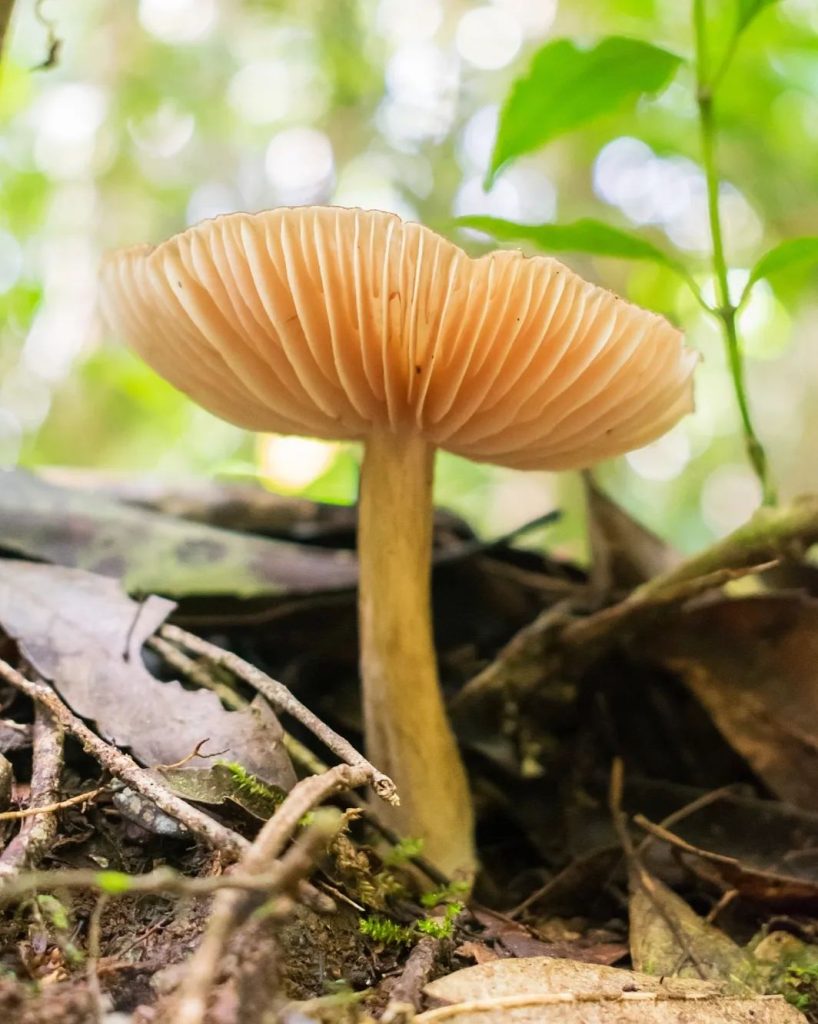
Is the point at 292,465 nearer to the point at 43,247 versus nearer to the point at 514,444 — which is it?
the point at 514,444

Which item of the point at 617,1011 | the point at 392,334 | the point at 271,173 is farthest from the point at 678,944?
the point at 271,173

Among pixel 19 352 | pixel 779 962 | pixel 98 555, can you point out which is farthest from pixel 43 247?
pixel 779 962

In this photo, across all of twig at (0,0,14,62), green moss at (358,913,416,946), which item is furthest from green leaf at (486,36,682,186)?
green moss at (358,913,416,946)

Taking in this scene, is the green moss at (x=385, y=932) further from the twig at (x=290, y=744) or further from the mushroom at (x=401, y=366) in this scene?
the mushroom at (x=401, y=366)

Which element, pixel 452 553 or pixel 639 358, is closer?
pixel 639 358

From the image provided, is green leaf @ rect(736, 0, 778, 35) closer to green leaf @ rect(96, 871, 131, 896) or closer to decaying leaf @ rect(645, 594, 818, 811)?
decaying leaf @ rect(645, 594, 818, 811)

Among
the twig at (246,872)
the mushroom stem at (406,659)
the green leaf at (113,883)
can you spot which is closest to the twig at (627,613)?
the mushroom stem at (406,659)
